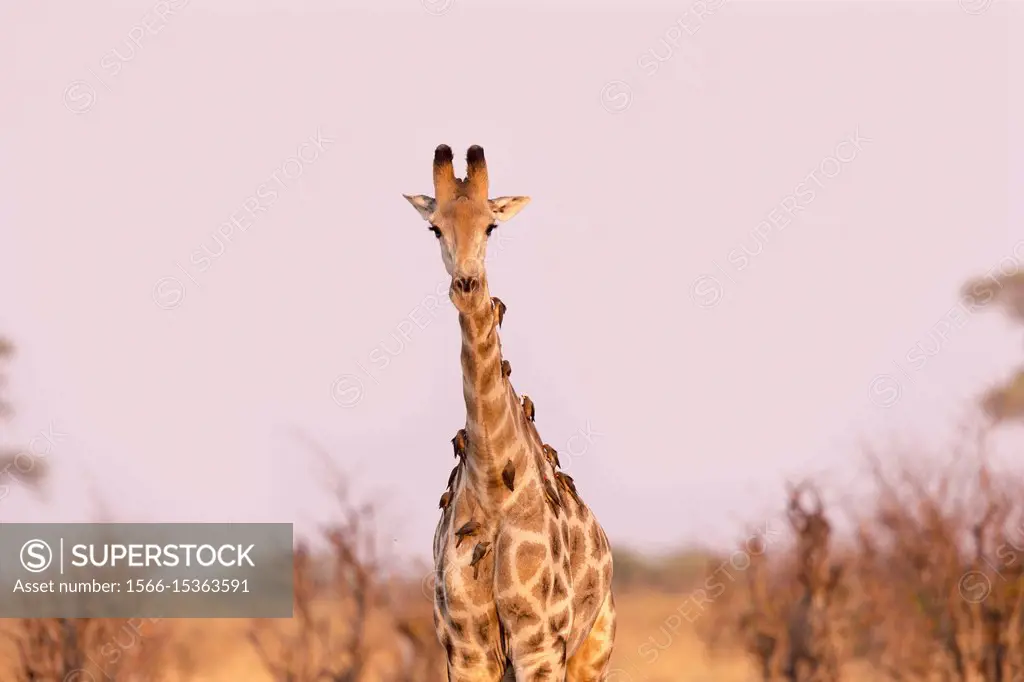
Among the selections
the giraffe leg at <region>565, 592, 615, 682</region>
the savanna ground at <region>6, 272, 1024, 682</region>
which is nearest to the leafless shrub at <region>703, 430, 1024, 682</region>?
the savanna ground at <region>6, 272, 1024, 682</region>

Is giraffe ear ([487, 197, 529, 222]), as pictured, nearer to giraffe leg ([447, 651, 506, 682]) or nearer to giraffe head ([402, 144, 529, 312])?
giraffe head ([402, 144, 529, 312])

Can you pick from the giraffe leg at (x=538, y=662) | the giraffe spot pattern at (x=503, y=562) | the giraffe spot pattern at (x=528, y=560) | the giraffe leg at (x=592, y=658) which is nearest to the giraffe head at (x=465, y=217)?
the giraffe spot pattern at (x=503, y=562)

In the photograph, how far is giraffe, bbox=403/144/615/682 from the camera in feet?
28.2

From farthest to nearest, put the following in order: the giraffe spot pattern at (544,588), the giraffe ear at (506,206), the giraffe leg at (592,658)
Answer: the giraffe leg at (592,658) → the giraffe spot pattern at (544,588) → the giraffe ear at (506,206)

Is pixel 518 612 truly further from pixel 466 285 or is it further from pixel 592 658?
pixel 466 285

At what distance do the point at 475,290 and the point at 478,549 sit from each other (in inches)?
80.5

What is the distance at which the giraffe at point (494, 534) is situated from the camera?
28.2 feet

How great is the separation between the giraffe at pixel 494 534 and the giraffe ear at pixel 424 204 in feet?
0.04

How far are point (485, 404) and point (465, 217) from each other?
139 cm

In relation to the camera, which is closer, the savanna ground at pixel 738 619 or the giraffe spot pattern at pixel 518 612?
the giraffe spot pattern at pixel 518 612

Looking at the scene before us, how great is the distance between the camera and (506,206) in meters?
8.78

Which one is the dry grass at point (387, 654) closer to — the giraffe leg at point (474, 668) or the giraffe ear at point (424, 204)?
the giraffe leg at point (474, 668)

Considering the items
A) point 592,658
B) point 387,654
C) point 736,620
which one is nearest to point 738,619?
point 736,620

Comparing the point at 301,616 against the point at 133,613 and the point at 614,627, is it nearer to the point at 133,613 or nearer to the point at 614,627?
the point at 133,613
